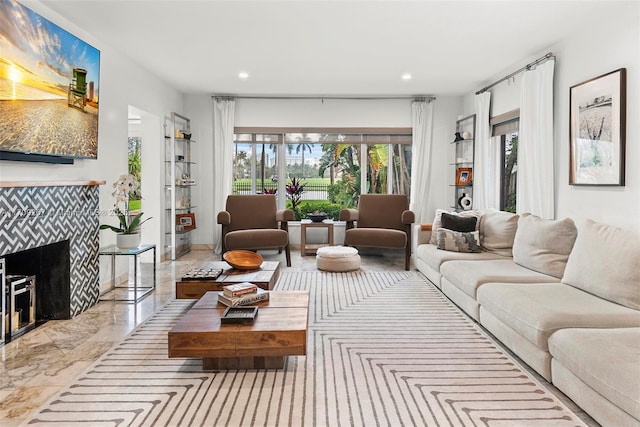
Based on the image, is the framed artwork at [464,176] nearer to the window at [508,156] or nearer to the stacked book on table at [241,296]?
the window at [508,156]

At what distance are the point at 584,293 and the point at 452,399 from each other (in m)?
1.23

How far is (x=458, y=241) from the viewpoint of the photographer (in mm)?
4566

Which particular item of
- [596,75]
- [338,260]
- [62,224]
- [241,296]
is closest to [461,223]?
[338,260]

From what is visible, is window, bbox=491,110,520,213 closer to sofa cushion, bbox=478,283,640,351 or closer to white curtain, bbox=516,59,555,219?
white curtain, bbox=516,59,555,219

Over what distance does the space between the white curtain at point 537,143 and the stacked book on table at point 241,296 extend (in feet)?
9.72

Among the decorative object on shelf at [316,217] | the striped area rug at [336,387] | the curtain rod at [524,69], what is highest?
the curtain rod at [524,69]

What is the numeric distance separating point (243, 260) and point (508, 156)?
12.5ft

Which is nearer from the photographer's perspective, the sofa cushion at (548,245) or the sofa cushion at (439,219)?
the sofa cushion at (548,245)

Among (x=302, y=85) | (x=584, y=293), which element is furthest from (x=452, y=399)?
(x=302, y=85)

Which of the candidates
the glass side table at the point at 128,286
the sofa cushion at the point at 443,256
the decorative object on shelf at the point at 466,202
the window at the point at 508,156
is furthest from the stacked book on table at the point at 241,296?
the decorative object on shelf at the point at 466,202

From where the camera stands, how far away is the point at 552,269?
3.38 meters

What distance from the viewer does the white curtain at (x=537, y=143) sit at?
4.30 m

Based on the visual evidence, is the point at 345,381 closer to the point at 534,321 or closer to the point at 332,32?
the point at 534,321

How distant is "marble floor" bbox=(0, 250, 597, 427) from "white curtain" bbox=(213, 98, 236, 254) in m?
2.54
